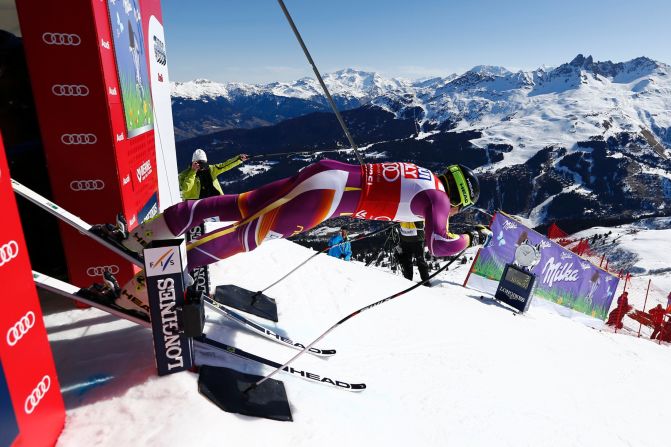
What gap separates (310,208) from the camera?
412 centimetres

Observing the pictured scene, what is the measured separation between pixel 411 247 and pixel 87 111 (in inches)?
260

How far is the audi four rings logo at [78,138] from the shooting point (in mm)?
4121

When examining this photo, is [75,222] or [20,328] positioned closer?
[20,328]

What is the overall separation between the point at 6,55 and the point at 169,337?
344 cm

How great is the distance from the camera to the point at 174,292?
9.75ft

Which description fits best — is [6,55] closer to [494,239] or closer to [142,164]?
[142,164]

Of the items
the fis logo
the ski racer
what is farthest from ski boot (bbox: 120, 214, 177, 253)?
the fis logo

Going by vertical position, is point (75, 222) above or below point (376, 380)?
above

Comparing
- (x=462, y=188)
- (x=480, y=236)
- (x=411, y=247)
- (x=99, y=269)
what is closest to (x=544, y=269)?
(x=411, y=247)

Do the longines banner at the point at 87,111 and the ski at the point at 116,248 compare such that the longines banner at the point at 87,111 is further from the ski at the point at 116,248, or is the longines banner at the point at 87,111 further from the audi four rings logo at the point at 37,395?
the audi four rings logo at the point at 37,395

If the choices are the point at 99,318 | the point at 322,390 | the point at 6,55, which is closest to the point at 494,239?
the point at 322,390

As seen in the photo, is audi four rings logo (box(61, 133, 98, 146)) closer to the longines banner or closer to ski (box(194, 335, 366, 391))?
the longines banner

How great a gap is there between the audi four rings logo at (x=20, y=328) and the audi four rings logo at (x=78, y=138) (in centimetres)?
254

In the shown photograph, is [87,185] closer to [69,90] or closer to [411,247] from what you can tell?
[69,90]
